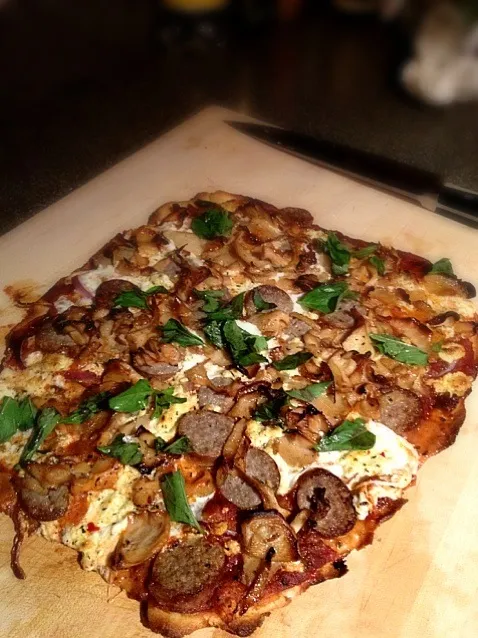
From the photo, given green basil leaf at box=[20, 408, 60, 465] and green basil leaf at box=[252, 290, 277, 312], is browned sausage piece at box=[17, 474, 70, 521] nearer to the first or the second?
green basil leaf at box=[20, 408, 60, 465]

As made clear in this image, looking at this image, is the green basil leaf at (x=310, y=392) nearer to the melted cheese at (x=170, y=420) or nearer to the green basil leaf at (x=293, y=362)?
the green basil leaf at (x=293, y=362)

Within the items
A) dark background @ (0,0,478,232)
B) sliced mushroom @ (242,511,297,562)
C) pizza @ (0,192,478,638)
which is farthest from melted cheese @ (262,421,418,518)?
dark background @ (0,0,478,232)

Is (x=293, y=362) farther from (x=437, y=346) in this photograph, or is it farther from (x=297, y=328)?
(x=437, y=346)

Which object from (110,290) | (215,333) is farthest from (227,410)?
(110,290)

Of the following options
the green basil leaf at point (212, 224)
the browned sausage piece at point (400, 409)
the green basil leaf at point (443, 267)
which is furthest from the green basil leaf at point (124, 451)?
the green basil leaf at point (443, 267)

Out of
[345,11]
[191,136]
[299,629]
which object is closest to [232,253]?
[191,136]

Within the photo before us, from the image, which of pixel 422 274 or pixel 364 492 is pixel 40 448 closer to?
pixel 364 492
